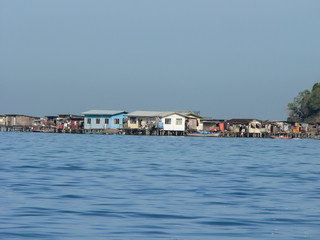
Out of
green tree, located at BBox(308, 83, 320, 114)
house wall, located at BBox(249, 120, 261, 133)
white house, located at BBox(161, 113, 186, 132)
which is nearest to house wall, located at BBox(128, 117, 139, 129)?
white house, located at BBox(161, 113, 186, 132)

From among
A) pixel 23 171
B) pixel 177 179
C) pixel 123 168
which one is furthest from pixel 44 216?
pixel 123 168

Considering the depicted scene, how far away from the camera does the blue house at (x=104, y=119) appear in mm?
93875

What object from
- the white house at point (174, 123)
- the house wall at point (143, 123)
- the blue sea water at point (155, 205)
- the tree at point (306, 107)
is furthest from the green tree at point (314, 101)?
the blue sea water at point (155, 205)

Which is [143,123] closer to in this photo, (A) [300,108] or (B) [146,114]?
(B) [146,114]

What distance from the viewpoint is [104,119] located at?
309 ft

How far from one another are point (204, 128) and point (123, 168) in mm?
73190

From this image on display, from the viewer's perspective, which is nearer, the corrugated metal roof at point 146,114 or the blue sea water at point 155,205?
the blue sea water at point 155,205

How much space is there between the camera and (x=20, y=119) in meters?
107

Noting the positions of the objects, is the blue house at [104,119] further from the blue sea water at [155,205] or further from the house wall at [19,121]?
the blue sea water at [155,205]

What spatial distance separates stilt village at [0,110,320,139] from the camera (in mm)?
92125

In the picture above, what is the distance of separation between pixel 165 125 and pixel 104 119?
9994 millimetres

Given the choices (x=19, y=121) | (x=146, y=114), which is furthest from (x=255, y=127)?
(x=19, y=121)

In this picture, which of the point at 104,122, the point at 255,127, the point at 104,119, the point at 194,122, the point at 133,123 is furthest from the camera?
the point at 255,127

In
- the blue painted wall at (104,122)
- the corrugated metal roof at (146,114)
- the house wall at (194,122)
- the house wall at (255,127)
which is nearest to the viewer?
the corrugated metal roof at (146,114)
